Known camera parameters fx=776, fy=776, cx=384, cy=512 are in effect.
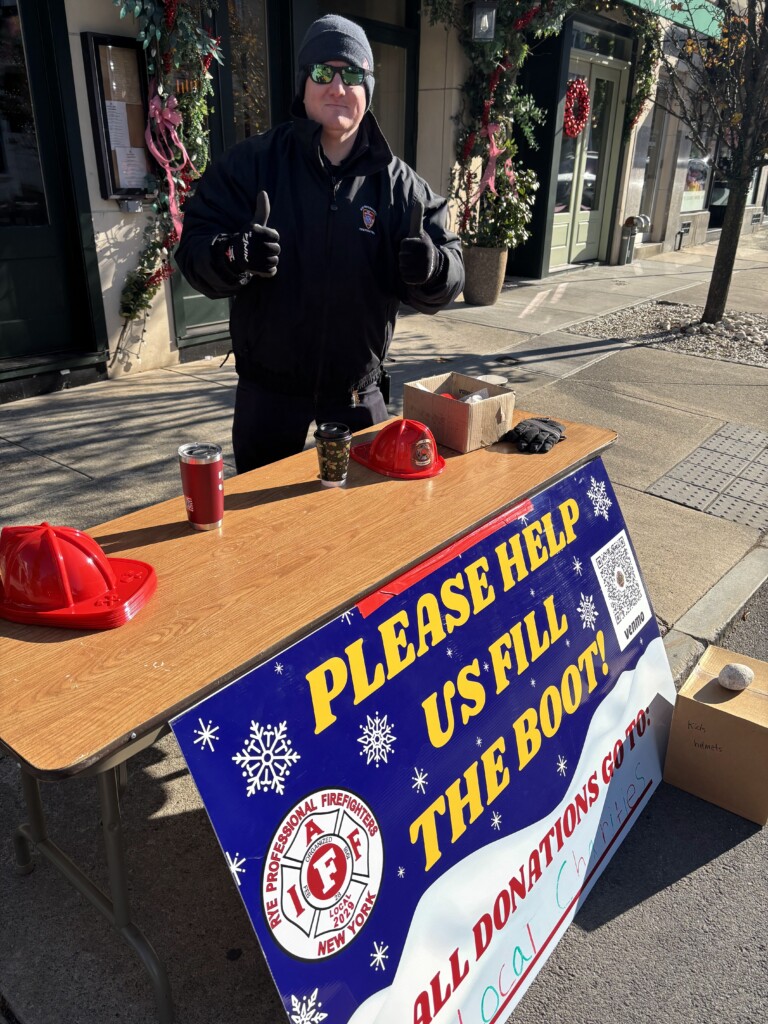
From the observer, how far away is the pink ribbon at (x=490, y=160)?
914 centimetres

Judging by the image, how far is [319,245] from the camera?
265cm

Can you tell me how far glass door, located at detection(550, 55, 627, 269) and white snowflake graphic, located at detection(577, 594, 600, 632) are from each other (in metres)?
10.4

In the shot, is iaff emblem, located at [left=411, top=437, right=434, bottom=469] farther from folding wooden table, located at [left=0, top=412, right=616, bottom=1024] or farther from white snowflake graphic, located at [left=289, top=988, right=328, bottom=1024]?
white snowflake graphic, located at [left=289, top=988, right=328, bottom=1024]

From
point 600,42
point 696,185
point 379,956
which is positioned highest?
point 600,42

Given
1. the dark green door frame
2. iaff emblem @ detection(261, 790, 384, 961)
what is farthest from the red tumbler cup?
the dark green door frame

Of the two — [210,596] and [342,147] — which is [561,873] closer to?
[210,596]

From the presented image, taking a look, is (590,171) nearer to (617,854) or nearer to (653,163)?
(653,163)

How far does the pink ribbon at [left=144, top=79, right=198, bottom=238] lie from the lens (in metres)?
5.89

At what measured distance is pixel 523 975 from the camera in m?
2.01

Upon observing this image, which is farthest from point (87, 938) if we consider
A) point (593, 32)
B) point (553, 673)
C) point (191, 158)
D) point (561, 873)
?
point (593, 32)

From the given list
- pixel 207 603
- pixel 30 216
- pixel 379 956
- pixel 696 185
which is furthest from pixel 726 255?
pixel 696 185

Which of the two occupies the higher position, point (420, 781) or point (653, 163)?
point (653, 163)

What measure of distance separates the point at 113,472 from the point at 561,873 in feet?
11.8

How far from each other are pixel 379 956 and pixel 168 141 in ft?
20.1
